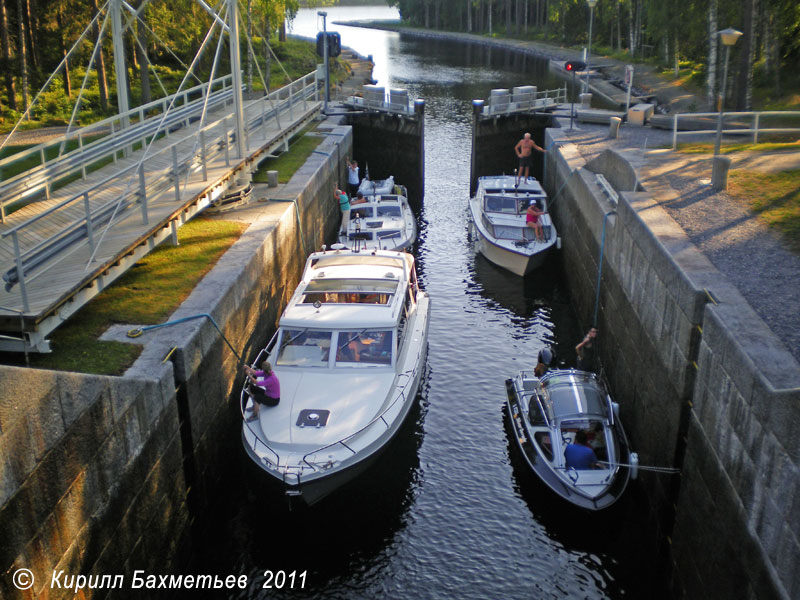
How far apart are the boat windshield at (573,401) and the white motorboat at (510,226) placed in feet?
33.1

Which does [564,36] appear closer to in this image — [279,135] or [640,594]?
[279,135]

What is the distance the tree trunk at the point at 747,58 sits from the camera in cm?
3238

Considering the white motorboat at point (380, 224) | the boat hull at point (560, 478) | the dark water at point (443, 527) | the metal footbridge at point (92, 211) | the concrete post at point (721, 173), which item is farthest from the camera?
the white motorboat at point (380, 224)

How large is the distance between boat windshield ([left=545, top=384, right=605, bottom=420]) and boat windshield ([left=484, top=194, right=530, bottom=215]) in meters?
12.7

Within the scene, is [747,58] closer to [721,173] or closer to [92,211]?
[721,173]

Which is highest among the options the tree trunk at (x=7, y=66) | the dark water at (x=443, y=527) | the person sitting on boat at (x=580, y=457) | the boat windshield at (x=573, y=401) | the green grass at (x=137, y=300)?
the tree trunk at (x=7, y=66)

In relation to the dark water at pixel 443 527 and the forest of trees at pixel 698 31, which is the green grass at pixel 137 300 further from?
the forest of trees at pixel 698 31

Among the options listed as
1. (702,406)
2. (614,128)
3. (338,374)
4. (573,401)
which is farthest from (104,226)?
(614,128)

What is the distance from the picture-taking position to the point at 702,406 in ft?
36.5

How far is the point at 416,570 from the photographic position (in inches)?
495

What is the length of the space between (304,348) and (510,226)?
1268 centimetres

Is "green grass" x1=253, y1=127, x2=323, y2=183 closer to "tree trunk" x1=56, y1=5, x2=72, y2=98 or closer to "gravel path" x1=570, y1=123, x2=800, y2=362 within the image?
"gravel path" x1=570, y1=123, x2=800, y2=362

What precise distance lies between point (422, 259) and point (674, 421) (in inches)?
627

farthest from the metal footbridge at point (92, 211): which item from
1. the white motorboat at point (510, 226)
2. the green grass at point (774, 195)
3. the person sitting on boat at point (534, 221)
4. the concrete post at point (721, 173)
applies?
the green grass at point (774, 195)
